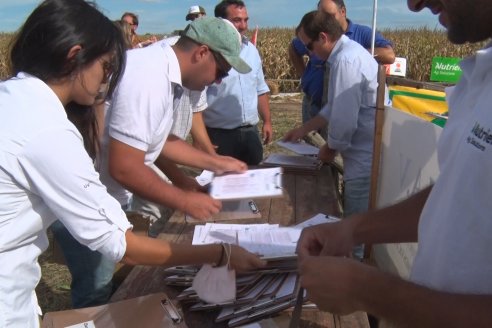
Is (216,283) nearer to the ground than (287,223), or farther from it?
farther from it

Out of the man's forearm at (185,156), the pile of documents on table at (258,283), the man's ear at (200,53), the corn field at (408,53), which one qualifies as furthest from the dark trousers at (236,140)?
the corn field at (408,53)

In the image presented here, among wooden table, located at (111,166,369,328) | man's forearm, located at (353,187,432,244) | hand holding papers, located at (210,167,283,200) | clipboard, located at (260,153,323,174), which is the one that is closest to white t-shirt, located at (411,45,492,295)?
man's forearm, located at (353,187,432,244)

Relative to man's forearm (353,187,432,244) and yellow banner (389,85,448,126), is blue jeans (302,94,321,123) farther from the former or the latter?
man's forearm (353,187,432,244)

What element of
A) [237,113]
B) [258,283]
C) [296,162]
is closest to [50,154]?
[258,283]

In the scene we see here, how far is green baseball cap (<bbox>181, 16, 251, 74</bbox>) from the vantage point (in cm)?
228

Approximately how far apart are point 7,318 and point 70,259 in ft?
2.93

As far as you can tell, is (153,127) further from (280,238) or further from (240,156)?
(240,156)

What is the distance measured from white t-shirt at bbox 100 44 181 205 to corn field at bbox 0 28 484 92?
12168mm

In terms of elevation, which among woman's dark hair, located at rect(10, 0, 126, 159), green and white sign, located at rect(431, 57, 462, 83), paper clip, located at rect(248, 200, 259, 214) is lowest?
green and white sign, located at rect(431, 57, 462, 83)

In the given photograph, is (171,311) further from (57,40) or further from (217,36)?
(217,36)

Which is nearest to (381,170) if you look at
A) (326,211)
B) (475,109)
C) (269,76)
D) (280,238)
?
(326,211)

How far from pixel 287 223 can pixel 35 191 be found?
4.39 ft

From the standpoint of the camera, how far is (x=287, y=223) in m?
2.32

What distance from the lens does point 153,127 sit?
81.4 inches
